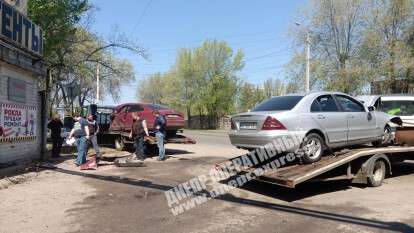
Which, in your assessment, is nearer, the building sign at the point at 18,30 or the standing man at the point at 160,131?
the building sign at the point at 18,30

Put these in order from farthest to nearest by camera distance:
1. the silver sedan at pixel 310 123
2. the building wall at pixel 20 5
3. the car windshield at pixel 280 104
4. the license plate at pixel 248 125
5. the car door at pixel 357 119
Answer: the building wall at pixel 20 5 < the car door at pixel 357 119 < the car windshield at pixel 280 104 < the license plate at pixel 248 125 < the silver sedan at pixel 310 123

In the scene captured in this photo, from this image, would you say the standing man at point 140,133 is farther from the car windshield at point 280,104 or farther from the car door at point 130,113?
the car windshield at point 280,104

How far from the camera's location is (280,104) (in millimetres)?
9453

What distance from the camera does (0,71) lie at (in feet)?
40.1

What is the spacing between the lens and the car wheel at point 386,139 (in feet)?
35.7

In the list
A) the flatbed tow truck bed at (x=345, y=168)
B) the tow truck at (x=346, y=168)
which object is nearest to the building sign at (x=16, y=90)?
the tow truck at (x=346, y=168)

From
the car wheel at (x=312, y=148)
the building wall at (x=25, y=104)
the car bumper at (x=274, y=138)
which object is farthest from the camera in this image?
Answer: the building wall at (x=25, y=104)

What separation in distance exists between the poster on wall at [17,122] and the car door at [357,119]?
8522 millimetres

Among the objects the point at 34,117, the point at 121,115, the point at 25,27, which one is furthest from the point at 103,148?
the point at 25,27

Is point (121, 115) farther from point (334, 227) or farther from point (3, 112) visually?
point (334, 227)

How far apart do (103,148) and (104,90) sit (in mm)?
43478

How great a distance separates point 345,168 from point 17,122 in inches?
362

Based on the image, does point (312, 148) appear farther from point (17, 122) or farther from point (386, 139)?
point (17, 122)

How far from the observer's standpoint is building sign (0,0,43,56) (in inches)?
462
